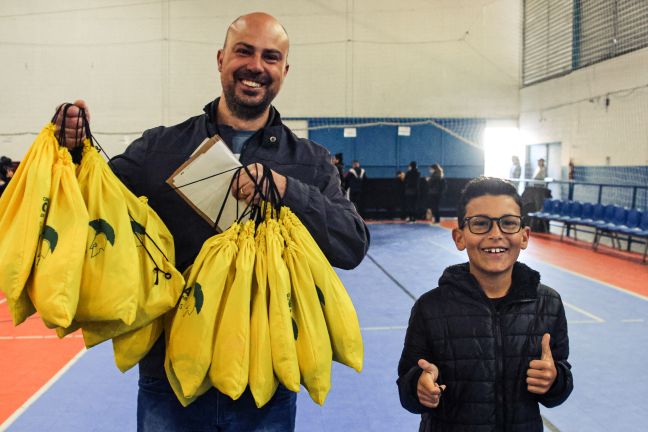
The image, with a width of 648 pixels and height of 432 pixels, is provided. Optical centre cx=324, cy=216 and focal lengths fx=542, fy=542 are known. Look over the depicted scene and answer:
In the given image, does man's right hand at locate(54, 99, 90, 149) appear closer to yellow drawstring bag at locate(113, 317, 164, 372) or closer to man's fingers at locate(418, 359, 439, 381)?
yellow drawstring bag at locate(113, 317, 164, 372)

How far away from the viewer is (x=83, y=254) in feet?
3.84

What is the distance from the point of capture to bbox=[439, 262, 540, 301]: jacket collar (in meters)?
1.79

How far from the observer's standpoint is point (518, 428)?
171 centimetres

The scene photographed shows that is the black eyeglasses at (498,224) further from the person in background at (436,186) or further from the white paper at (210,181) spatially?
the person in background at (436,186)

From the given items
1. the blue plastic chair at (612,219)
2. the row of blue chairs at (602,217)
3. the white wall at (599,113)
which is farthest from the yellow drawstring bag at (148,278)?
the white wall at (599,113)

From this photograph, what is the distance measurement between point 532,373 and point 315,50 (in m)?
14.2

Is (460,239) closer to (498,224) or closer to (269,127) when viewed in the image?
(498,224)

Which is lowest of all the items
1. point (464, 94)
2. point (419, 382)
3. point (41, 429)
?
point (41, 429)

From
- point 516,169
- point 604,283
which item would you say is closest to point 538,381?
point 604,283

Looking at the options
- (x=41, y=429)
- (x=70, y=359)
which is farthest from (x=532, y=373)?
(x=70, y=359)

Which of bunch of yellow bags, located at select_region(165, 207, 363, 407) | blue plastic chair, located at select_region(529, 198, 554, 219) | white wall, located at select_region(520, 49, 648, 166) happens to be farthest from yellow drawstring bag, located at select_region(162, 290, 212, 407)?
white wall, located at select_region(520, 49, 648, 166)

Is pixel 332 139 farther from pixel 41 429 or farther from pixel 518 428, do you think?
pixel 518 428

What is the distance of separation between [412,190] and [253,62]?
12.6m

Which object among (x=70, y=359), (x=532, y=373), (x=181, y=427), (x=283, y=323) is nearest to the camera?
(x=283, y=323)
